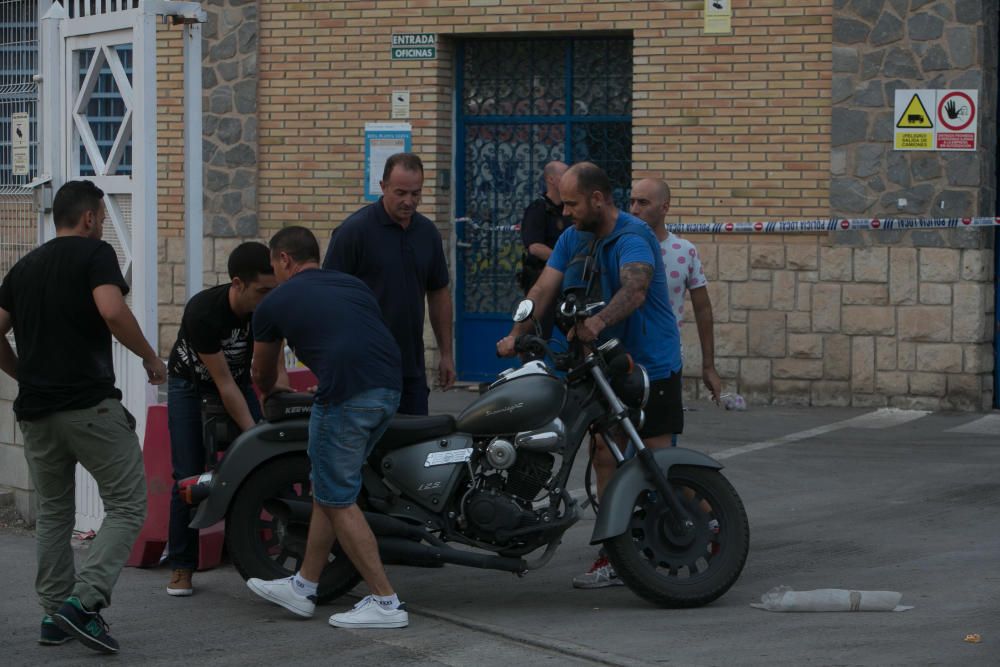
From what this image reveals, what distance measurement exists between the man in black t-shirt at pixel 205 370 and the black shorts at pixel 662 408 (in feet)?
5.36

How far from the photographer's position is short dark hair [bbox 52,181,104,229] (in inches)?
260

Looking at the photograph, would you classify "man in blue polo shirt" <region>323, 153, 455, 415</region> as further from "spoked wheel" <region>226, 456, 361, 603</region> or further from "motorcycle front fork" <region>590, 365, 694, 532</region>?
"motorcycle front fork" <region>590, 365, 694, 532</region>

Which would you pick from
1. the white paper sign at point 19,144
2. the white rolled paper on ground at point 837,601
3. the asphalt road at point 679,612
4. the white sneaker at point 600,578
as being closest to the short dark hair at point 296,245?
the asphalt road at point 679,612

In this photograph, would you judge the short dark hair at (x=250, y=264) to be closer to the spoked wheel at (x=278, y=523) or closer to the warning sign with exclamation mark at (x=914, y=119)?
the spoked wheel at (x=278, y=523)

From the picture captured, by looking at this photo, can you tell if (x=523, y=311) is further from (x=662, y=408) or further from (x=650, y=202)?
(x=650, y=202)

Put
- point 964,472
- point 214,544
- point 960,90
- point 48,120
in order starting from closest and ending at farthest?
point 214,544, point 48,120, point 964,472, point 960,90

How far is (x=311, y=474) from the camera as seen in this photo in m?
6.77

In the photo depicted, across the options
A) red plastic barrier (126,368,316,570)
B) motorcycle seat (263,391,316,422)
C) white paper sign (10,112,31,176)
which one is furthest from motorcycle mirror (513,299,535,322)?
white paper sign (10,112,31,176)

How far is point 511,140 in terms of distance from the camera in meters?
14.4

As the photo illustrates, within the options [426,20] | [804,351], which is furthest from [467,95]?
[804,351]

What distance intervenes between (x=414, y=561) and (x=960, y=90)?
7.39 metres

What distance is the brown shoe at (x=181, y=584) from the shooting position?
7.54 metres

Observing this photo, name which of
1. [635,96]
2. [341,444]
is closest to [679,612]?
[341,444]

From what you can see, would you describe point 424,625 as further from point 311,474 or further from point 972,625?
point 972,625
